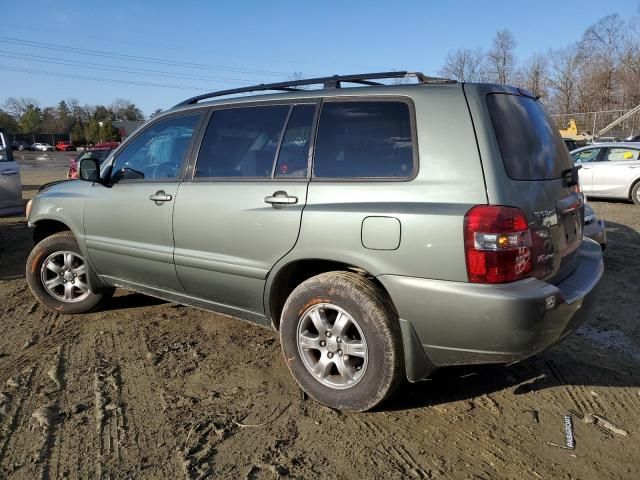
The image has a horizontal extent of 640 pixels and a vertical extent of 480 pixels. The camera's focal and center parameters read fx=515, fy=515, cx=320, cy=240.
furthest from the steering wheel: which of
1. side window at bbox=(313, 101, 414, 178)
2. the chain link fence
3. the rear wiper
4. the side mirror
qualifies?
the chain link fence

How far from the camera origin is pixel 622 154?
40.0 ft

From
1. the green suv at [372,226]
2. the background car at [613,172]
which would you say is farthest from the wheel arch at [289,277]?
the background car at [613,172]

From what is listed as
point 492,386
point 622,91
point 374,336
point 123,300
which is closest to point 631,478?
point 492,386

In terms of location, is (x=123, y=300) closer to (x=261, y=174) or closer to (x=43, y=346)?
(x=43, y=346)

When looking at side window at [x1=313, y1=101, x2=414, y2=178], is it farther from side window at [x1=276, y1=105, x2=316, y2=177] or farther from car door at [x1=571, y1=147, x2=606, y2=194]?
car door at [x1=571, y1=147, x2=606, y2=194]

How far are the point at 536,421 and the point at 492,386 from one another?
1.47 feet

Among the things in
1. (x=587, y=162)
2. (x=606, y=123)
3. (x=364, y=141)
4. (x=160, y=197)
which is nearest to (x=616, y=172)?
(x=587, y=162)

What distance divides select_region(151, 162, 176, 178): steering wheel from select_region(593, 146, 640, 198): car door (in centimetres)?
1137

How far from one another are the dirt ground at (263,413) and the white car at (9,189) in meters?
4.26

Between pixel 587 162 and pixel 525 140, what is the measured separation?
36.9 ft

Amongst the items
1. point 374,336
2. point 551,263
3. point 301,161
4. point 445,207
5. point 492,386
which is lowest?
point 492,386

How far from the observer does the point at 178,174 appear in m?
3.85

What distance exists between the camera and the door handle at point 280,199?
10.3 ft

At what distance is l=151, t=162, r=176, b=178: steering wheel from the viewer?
393cm
